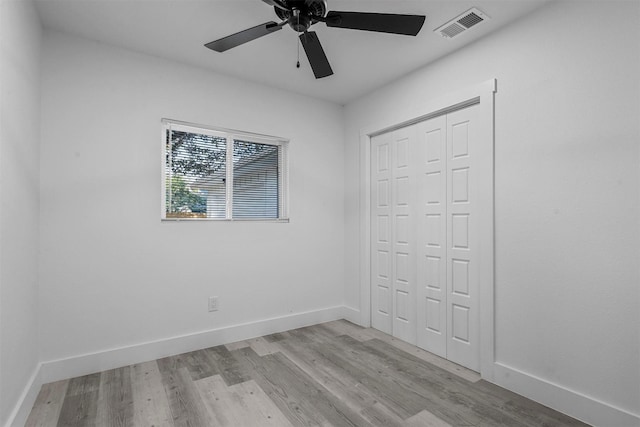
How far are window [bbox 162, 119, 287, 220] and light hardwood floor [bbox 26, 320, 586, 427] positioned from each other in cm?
130

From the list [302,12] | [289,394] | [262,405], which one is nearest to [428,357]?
[289,394]

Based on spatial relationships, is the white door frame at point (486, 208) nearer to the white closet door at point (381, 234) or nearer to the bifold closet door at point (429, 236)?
the bifold closet door at point (429, 236)

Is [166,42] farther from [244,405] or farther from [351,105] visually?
[244,405]

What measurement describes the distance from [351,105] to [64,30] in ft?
8.87

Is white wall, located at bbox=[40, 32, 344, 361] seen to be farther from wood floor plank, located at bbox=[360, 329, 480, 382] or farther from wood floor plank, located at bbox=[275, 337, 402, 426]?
wood floor plank, located at bbox=[360, 329, 480, 382]

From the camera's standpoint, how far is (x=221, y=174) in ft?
10.4

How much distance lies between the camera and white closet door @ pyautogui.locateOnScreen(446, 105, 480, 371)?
8.36 ft

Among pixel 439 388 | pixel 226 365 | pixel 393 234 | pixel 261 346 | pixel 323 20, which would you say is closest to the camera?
pixel 323 20

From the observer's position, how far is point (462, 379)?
2404 millimetres

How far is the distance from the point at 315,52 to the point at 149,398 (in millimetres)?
2489

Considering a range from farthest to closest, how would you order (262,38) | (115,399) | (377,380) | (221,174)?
1. (221,174)
2. (262,38)
3. (377,380)
4. (115,399)

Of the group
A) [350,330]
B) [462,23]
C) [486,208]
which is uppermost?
[462,23]

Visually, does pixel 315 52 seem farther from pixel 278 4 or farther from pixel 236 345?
pixel 236 345

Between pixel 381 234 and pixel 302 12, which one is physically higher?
pixel 302 12
